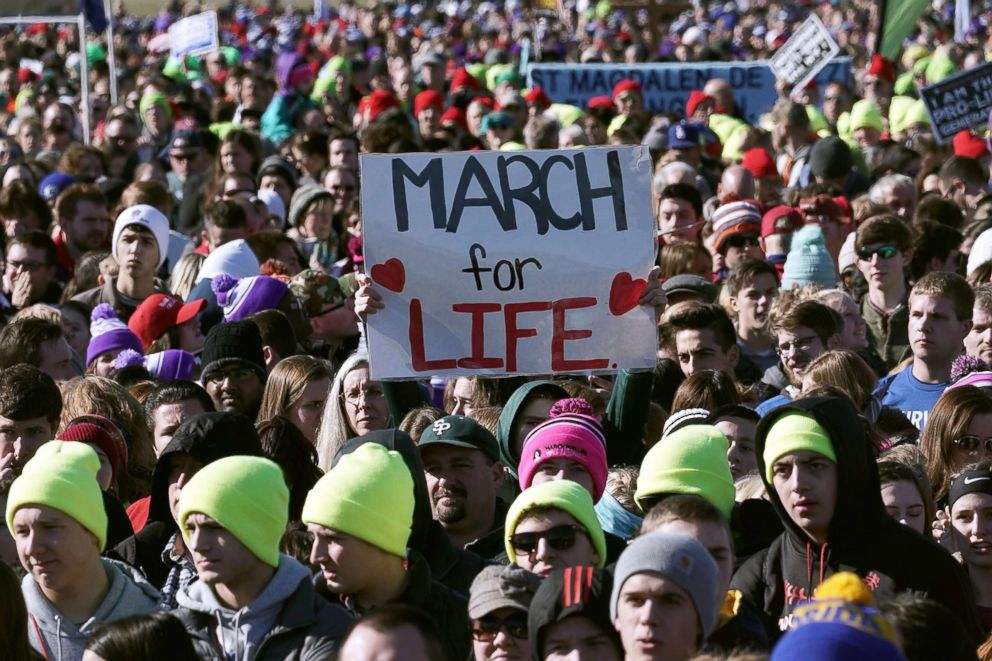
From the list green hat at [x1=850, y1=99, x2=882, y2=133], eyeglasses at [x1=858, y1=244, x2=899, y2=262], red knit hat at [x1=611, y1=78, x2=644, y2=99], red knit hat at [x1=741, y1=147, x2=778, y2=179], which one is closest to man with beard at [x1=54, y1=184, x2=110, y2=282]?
red knit hat at [x1=741, y1=147, x2=778, y2=179]

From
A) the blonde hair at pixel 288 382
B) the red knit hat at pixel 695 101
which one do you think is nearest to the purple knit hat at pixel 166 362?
the blonde hair at pixel 288 382

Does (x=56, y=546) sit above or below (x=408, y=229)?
below

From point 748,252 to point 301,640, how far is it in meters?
6.62

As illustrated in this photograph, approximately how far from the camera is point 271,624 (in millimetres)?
5312

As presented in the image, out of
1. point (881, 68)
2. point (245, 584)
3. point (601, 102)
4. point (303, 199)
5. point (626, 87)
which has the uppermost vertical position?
point (881, 68)

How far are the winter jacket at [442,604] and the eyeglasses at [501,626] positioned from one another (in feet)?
0.98

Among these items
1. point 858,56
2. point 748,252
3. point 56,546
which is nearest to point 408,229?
point 56,546

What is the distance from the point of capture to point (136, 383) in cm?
867

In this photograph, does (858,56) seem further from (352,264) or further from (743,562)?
(743,562)

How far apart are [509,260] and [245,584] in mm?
2580

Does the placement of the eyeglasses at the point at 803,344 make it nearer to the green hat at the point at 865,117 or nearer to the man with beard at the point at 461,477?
the man with beard at the point at 461,477

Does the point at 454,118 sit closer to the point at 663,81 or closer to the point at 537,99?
the point at 537,99

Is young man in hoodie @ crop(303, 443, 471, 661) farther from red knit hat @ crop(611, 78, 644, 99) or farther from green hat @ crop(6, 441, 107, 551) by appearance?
red knit hat @ crop(611, 78, 644, 99)

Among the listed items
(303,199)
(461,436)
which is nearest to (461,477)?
(461,436)
